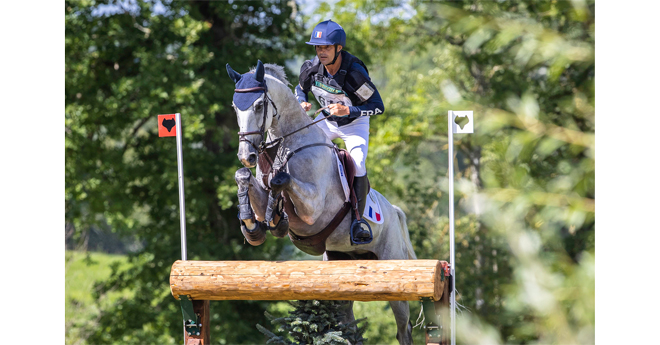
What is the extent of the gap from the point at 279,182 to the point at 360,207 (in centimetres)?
78

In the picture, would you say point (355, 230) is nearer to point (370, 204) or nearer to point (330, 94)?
point (370, 204)

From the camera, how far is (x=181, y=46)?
9.81 m

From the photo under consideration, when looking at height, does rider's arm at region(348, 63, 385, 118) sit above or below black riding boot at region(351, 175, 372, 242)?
above

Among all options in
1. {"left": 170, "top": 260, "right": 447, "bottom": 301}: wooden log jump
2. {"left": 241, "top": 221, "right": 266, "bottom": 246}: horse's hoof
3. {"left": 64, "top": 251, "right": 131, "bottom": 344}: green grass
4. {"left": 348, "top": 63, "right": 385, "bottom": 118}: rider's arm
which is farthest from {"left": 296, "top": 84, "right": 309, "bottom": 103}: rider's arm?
{"left": 64, "top": 251, "right": 131, "bottom": 344}: green grass

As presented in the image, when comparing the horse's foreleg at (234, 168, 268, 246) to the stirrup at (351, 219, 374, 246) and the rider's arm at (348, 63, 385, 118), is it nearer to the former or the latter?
the stirrup at (351, 219, 374, 246)

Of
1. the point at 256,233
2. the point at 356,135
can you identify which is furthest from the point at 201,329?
the point at 356,135

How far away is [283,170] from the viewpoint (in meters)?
3.85

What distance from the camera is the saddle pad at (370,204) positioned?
412 cm

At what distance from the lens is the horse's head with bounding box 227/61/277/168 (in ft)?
11.0

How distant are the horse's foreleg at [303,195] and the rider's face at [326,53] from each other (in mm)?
832

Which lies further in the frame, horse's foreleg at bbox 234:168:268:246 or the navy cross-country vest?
the navy cross-country vest

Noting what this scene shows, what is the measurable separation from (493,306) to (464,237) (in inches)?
52.2

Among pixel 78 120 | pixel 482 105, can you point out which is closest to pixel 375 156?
pixel 78 120

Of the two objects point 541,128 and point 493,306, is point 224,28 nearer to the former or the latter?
point 493,306
